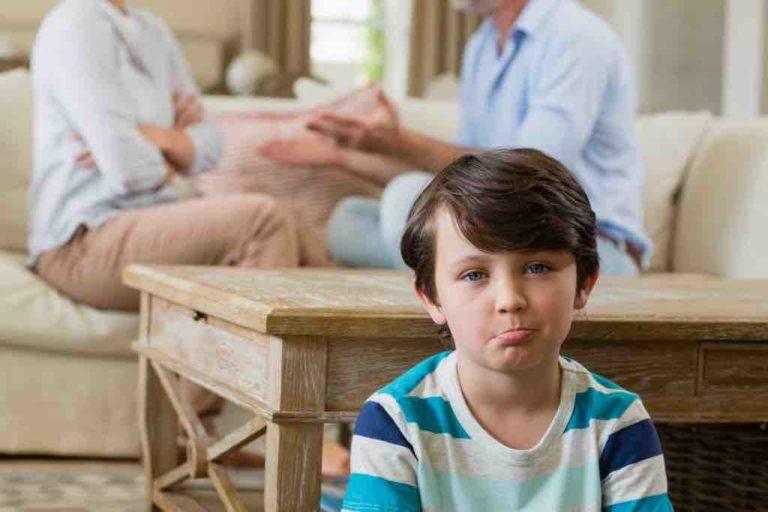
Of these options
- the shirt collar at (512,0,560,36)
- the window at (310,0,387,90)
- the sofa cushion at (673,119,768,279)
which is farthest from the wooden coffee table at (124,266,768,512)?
the window at (310,0,387,90)

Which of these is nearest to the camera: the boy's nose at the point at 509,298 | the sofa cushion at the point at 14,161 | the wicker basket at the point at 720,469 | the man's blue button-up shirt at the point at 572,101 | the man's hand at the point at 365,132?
the boy's nose at the point at 509,298

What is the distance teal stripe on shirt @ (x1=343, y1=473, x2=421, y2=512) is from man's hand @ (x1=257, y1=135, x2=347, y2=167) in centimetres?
196

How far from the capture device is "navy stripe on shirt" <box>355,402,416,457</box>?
1.35 metres

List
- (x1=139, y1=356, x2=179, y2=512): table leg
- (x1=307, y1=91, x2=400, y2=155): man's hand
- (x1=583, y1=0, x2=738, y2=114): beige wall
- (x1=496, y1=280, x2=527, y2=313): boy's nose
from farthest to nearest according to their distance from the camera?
1. (x1=583, y1=0, x2=738, y2=114): beige wall
2. (x1=307, y1=91, x2=400, y2=155): man's hand
3. (x1=139, y1=356, x2=179, y2=512): table leg
4. (x1=496, y1=280, x2=527, y2=313): boy's nose

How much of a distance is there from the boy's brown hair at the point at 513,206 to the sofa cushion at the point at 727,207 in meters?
1.75

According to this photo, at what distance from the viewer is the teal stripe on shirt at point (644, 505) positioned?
1.34m

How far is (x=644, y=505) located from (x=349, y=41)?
184 inches

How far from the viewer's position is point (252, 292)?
1.77 m

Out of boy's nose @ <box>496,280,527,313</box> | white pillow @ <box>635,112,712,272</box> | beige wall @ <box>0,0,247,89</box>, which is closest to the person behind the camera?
boy's nose @ <box>496,280,527,313</box>

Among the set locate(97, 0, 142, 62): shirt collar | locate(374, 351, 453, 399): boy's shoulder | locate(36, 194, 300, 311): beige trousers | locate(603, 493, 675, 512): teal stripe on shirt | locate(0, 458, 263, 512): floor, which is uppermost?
locate(97, 0, 142, 62): shirt collar

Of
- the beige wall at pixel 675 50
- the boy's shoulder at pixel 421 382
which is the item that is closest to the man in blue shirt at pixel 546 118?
the boy's shoulder at pixel 421 382

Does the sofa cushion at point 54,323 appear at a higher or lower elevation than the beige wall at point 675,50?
lower

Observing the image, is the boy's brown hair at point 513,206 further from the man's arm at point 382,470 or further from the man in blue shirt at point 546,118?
the man in blue shirt at point 546,118

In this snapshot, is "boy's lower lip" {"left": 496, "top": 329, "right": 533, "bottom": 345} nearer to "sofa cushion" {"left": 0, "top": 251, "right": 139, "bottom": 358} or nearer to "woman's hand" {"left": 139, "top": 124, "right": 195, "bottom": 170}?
"sofa cushion" {"left": 0, "top": 251, "right": 139, "bottom": 358}
